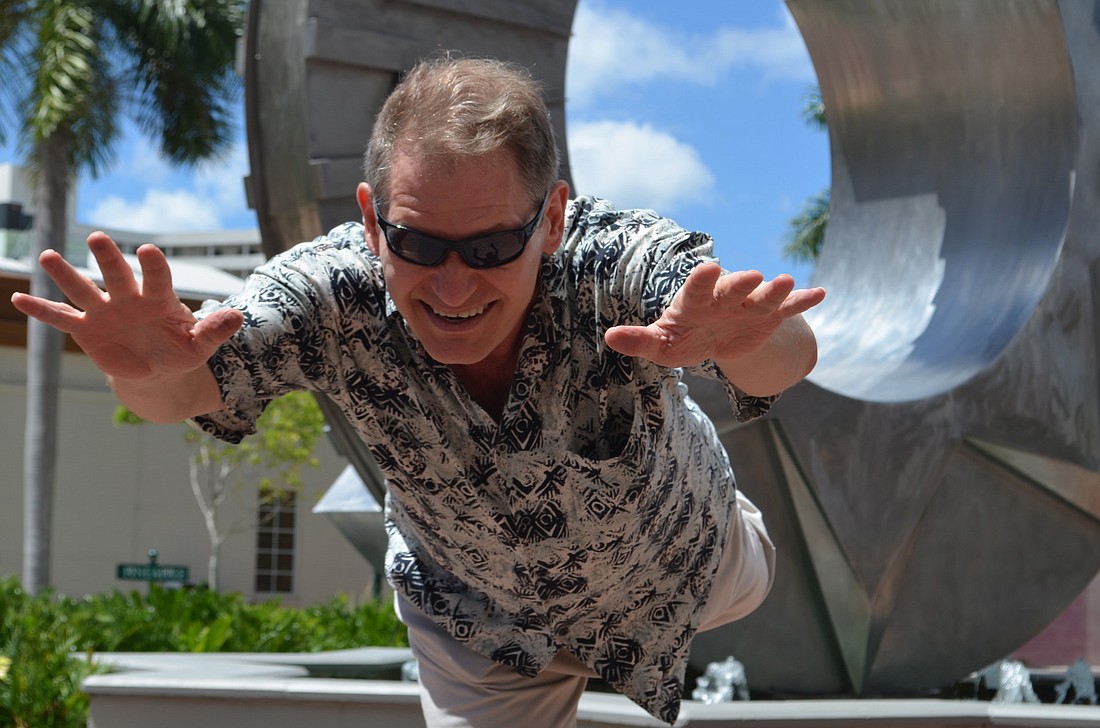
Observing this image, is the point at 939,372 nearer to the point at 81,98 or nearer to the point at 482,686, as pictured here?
the point at 482,686

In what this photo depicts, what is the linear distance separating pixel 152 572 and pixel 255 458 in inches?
132

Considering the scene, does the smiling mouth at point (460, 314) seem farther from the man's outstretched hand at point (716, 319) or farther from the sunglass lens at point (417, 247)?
the man's outstretched hand at point (716, 319)

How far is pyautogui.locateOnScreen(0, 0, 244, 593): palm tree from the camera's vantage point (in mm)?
14688

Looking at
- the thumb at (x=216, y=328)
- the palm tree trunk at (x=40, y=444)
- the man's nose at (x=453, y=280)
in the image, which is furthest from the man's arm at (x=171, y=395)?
the palm tree trunk at (x=40, y=444)

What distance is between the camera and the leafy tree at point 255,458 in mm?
21609

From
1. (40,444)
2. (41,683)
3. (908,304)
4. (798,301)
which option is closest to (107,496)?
(40,444)

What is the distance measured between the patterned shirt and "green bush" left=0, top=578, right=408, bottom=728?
129 inches

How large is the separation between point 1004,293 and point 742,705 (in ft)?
9.48

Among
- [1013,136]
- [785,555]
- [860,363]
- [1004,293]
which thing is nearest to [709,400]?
[785,555]

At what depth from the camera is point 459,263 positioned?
230cm

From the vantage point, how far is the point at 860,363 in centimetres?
644

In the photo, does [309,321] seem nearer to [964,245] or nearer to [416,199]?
[416,199]

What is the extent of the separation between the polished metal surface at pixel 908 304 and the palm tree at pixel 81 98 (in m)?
9.98

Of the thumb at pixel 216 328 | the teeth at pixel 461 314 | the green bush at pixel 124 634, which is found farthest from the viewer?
the green bush at pixel 124 634
